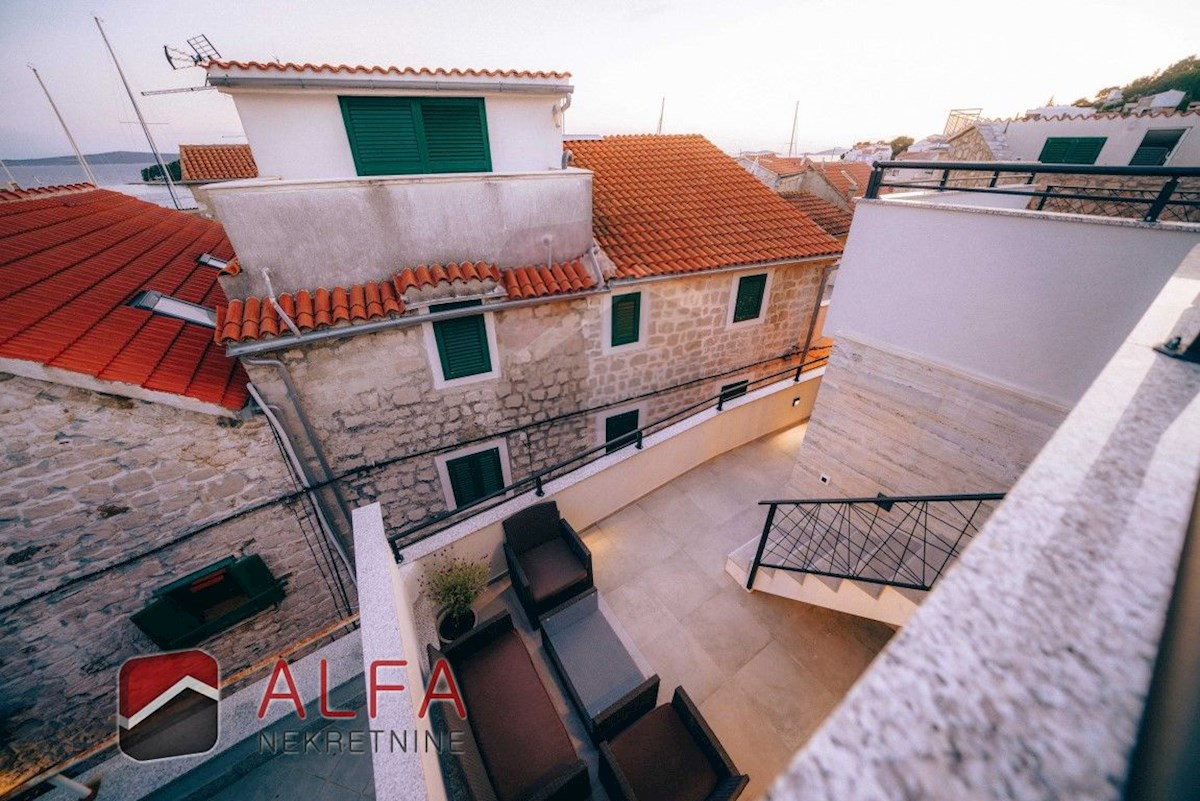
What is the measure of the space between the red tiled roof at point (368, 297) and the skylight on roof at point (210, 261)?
16.0ft

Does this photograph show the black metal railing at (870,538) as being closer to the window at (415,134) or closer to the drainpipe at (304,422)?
the drainpipe at (304,422)

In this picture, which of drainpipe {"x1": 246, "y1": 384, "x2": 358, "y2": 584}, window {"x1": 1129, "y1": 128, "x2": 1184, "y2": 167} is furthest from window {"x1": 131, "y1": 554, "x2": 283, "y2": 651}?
window {"x1": 1129, "y1": 128, "x2": 1184, "y2": 167}

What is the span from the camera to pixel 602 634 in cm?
554

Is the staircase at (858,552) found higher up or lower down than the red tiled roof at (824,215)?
lower down

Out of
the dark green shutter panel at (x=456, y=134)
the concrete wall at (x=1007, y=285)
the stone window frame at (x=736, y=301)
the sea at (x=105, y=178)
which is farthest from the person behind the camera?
the sea at (x=105, y=178)

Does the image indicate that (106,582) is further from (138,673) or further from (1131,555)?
(1131,555)

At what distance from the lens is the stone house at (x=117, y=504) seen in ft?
16.1

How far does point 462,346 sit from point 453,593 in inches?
150

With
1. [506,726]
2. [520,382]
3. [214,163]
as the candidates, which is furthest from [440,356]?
[214,163]

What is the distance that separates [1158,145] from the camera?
12.7 meters

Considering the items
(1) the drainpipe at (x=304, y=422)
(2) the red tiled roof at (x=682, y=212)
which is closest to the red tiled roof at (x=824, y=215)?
(2) the red tiled roof at (x=682, y=212)

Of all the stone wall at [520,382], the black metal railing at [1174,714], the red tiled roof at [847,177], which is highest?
the black metal railing at [1174,714]

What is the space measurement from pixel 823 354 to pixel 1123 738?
12070mm

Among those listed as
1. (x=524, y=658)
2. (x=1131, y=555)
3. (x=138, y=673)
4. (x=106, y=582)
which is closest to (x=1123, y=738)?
(x=1131, y=555)
